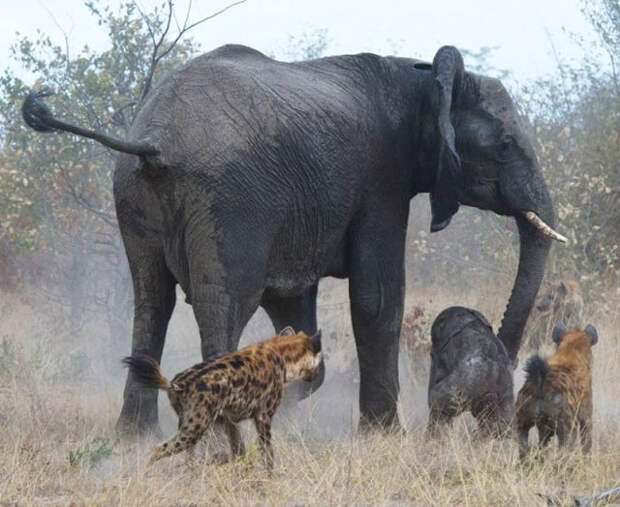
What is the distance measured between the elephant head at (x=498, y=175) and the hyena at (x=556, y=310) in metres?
3.20

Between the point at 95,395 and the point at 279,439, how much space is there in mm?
3459

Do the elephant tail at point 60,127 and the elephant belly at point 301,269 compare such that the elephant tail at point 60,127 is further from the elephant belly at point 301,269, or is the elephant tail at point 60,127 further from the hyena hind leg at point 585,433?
the hyena hind leg at point 585,433

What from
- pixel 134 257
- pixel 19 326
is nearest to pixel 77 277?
pixel 19 326

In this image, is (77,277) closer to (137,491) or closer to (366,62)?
(366,62)

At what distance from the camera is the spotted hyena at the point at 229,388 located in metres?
6.14

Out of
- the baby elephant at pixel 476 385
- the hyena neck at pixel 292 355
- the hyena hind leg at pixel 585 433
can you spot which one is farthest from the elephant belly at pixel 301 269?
the hyena hind leg at pixel 585 433

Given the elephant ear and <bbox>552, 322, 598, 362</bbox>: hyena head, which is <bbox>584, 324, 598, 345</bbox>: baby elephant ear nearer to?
<bbox>552, 322, 598, 362</bbox>: hyena head

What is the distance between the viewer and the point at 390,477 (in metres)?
6.45

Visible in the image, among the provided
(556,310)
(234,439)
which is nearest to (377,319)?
(234,439)

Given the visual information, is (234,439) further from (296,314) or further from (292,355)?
(296,314)

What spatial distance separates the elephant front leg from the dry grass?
0.30 m

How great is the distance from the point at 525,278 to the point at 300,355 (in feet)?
7.51

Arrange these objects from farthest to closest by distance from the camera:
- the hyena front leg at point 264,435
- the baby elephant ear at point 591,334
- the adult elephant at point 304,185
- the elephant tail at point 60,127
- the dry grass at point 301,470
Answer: the baby elephant ear at point 591,334
the adult elephant at point 304,185
the elephant tail at point 60,127
the hyena front leg at point 264,435
the dry grass at point 301,470

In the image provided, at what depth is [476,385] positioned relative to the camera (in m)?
7.86
